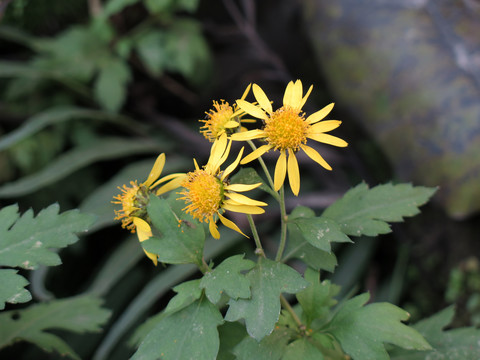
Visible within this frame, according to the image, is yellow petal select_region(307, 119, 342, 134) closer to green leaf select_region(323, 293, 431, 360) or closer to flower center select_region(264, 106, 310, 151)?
flower center select_region(264, 106, 310, 151)

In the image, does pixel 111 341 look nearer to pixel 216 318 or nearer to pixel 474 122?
pixel 216 318

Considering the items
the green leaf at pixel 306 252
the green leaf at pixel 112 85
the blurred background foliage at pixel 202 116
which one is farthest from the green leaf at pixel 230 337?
the green leaf at pixel 112 85

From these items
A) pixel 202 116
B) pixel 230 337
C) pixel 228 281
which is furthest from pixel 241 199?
pixel 202 116

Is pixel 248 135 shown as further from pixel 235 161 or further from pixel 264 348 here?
pixel 264 348

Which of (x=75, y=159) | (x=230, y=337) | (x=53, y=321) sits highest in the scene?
(x=75, y=159)

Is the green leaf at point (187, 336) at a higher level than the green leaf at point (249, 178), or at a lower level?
lower

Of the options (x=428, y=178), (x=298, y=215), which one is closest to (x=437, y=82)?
(x=428, y=178)

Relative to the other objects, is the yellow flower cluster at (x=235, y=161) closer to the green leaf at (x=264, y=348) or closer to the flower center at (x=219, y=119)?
the flower center at (x=219, y=119)
